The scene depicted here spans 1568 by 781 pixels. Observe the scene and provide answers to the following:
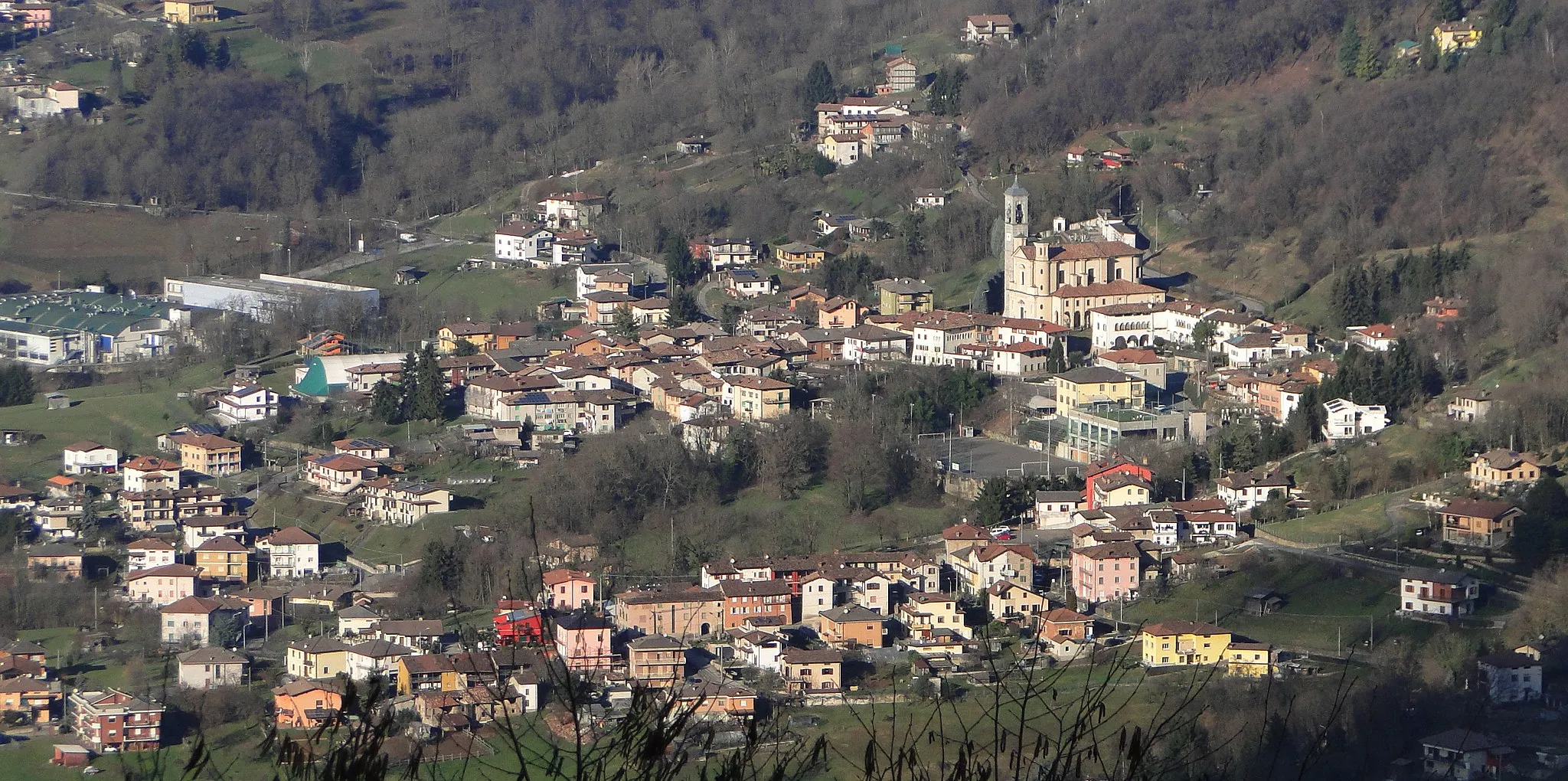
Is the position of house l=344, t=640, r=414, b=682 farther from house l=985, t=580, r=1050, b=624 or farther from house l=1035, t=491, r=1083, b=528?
house l=1035, t=491, r=1083, b=528

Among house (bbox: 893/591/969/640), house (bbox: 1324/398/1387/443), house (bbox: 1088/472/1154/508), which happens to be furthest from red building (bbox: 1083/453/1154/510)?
house (bbox: 893/591/969/640)

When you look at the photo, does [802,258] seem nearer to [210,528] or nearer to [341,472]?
[341,472]

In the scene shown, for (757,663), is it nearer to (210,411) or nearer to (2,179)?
(210,411)

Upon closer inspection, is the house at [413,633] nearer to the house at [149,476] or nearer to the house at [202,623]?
the house at [202,623]

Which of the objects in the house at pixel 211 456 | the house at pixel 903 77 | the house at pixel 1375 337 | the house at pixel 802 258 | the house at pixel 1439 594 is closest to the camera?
the house at pixel 1439 594

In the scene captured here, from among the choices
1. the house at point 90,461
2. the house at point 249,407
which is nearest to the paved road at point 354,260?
the house at point 249,407

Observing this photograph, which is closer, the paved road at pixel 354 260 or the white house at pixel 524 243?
the white house at pixel 524 243

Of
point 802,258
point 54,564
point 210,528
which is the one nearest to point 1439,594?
point 210,528
